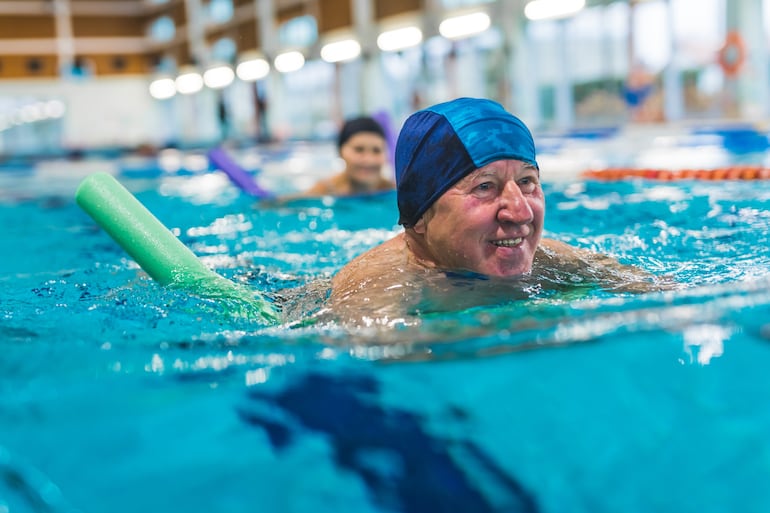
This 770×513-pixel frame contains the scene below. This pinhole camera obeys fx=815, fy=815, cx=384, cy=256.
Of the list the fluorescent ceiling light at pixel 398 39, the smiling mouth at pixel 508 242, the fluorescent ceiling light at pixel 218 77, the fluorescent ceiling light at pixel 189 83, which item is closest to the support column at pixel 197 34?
the fluorescent ceiling light at pixel 218 77

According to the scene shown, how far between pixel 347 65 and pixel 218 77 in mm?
9435

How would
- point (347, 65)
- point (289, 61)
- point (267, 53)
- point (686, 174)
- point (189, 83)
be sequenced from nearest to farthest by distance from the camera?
1. point (686, 174)
2. point (347, 65)
3. point (289, 61)
4. point (267, 53)
5. point (189, 83)

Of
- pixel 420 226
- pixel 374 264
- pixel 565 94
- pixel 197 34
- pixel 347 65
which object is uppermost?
pixel 197 34

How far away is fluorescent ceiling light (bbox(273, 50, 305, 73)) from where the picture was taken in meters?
26.7

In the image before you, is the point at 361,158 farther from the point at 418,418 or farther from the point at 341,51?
the point at 341,51

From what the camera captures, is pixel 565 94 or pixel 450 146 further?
pixel 565 94

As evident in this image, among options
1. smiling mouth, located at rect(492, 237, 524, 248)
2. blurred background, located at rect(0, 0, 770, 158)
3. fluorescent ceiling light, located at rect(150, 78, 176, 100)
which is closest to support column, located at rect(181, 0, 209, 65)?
blurred background, located at rect(0, 0, 770, 158)

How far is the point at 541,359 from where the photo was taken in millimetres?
1292

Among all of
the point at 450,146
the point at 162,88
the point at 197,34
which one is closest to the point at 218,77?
the point at 197,34

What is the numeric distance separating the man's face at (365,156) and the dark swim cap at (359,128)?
28 mm

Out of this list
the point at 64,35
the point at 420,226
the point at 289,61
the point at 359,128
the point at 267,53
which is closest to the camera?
the point at 420,226

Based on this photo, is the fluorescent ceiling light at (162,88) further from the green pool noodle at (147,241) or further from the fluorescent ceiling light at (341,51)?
the green pool noodle at (147,241)

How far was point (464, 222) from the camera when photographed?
2.44 metres

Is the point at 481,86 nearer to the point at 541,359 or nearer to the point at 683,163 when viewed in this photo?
the point at 683,163
